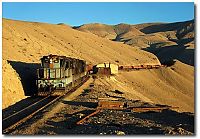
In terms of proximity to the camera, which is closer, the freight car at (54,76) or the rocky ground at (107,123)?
the rocky ground at (107,123)

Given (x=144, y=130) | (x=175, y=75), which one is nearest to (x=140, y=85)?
(x=175, y=75)

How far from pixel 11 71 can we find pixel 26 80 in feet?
12.4

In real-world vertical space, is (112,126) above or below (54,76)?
below

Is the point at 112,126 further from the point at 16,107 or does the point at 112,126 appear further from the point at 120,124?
the point at 16,107

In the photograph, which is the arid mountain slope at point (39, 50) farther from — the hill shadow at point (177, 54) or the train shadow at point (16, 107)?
the hill shadow at point (177, 54)

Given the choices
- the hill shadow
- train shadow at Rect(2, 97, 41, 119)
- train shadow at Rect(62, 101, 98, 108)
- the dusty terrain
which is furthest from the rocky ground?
the hill shadow

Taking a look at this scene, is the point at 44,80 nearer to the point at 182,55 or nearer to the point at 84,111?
the point at 84,111

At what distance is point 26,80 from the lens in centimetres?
3394

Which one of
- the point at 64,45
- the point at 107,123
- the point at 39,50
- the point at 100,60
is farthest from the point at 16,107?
the point at 64,45

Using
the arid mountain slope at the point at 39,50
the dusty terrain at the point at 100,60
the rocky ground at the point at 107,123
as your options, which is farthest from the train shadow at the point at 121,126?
the arid mountain slope at the point at 39,50

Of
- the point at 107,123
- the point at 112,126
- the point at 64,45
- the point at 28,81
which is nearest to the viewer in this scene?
the point at 112,126

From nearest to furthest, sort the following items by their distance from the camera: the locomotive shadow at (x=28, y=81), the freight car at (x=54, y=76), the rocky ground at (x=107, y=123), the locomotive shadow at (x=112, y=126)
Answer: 1. the locomotive shadow at (x=112, y=126)
2. the rocky ground at (x=107, y=123)
3. the freight car at (x=54, y=76)
4. the locomotive shadow at (x=28, y=81)

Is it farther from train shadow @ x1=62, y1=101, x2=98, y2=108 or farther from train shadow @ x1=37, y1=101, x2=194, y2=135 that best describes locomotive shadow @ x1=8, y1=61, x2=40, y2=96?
train shadow @ x1=37, y1=101, x2=194, y2=135

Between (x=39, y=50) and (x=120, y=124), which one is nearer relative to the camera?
(x=120, y=124)
